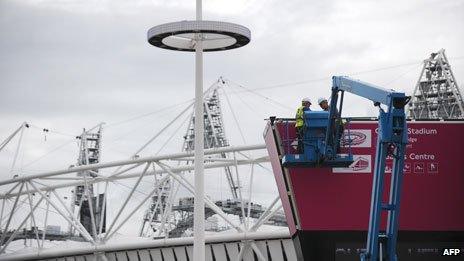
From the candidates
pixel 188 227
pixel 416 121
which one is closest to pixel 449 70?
pixel 188 227

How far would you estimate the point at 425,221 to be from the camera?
129ft

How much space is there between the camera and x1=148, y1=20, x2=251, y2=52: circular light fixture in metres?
42.3

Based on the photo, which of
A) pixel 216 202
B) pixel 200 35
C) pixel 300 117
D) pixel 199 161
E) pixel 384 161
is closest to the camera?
pixel 384 161

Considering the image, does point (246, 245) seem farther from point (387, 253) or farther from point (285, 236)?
point (387, 253)

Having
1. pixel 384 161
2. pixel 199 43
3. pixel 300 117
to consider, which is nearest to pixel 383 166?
pixel 384 161

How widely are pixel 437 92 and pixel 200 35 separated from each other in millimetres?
79845

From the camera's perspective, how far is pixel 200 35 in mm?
44438

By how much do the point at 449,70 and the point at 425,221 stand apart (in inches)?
3168

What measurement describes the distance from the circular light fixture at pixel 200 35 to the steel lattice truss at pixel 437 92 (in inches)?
2953

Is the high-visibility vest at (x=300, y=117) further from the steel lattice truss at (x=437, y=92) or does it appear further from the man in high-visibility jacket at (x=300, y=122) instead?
the steel lattice truss at (x=437, y=92)

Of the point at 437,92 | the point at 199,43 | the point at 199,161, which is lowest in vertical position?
the point at 199,161

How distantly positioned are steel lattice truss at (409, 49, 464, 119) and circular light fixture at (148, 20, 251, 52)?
246 feet

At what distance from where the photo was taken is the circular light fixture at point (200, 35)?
42.3m

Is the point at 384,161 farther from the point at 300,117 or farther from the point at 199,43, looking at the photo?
the point at 199,43
